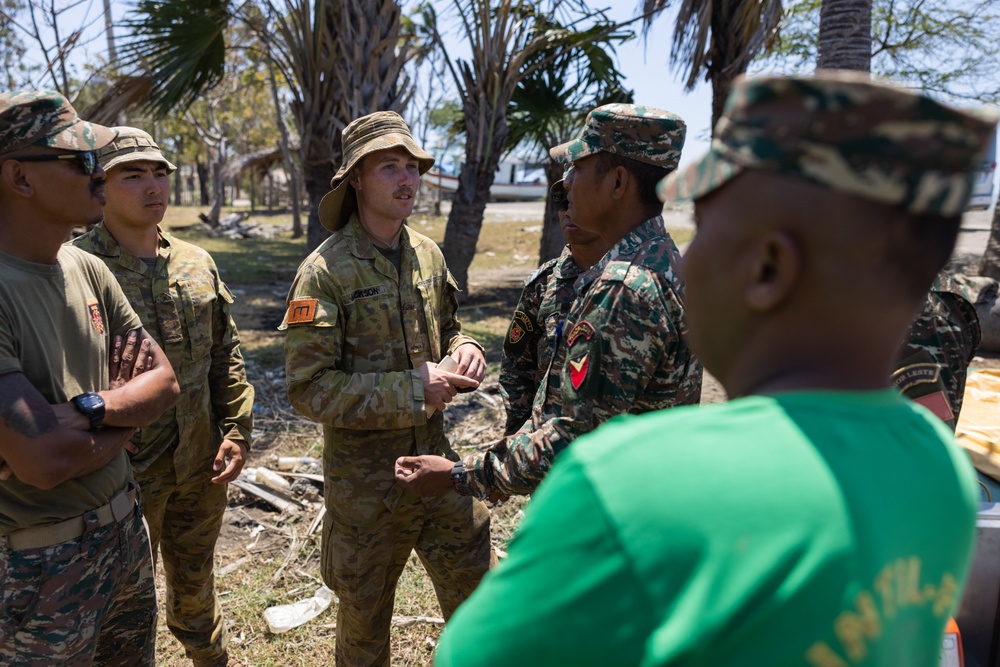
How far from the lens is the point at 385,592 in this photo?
301 centimetres

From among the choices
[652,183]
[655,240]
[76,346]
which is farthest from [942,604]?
[76,346]

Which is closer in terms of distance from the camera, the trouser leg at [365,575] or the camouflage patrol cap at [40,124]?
the camouflage patrol cap at [40,124]

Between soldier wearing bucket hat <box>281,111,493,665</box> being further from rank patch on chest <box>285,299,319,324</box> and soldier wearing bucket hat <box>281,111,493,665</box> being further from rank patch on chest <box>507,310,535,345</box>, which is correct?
rank patch on chest <box>507,310,535,345</box>

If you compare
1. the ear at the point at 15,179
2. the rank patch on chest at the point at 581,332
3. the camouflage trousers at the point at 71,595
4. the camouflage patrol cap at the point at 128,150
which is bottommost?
the camouflage trousers at the point at 71,595

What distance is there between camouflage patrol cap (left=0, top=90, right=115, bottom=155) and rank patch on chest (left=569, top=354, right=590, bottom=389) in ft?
5.51

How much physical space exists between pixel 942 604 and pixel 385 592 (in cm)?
248

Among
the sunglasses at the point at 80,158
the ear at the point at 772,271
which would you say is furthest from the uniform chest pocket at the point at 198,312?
the ear at the point at 772,271

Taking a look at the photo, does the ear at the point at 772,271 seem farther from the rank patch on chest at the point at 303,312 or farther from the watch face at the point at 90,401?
the rank patch on chest at the point at 303,312

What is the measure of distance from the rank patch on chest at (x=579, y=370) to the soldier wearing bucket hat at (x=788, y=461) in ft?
3.20

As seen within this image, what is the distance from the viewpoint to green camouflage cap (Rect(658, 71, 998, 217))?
0.81 metres

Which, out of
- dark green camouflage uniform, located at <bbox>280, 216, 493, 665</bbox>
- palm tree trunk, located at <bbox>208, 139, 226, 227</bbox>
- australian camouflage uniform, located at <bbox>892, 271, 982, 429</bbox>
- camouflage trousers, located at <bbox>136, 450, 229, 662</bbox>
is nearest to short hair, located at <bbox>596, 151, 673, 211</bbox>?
australian camouflage uniform, located at <bbox>892, 271, 982, 429</bbox>

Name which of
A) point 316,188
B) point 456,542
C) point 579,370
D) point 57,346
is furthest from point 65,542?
point 316,188

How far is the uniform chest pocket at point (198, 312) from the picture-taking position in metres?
3.06

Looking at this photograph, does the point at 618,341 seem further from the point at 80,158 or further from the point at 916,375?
the point at 80,158
